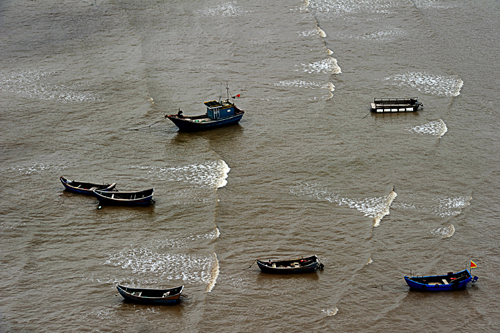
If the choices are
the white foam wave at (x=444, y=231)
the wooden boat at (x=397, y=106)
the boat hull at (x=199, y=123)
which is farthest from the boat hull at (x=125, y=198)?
the wooden boat at (x=397, y=106)

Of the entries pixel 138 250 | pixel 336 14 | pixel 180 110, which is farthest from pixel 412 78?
pixel 138 250

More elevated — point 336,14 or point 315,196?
point 336,14

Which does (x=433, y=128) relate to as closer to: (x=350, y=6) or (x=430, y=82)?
(x=430, y=82)

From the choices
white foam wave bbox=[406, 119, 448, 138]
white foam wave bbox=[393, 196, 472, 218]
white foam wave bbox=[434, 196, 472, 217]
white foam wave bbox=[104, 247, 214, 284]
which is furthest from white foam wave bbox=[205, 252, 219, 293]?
white foam wave bbox=[406, 119, 448, 138]

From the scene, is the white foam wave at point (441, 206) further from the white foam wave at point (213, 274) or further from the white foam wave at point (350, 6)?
the white foam wave at point (350, 6)

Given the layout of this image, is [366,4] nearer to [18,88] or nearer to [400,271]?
[18,88]
